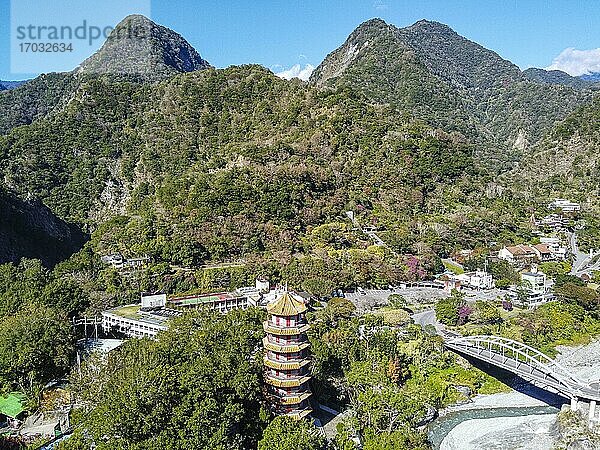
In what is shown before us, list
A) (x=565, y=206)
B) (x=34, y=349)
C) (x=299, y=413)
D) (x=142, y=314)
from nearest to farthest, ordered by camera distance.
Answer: (x=299, y=413)
(x=34, y=349)
(x=142, y=314)
(x=565, y=206)

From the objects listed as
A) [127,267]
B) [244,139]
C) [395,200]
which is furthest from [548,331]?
[244,139]

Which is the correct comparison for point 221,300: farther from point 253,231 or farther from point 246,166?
point 246,166

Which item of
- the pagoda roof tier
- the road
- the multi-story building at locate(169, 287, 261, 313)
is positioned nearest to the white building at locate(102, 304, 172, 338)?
the multi-story building at locate(169, 287, 261, 313)

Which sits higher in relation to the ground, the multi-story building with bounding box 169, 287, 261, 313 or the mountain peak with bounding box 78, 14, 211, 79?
Answer: the mountain peak with bounding box 78, 14, 211, 79

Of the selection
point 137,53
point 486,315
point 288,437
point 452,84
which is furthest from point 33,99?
point 288,437

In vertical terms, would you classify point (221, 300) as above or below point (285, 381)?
below

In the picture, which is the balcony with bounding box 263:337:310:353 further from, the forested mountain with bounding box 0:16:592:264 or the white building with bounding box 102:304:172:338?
the forested mountain with bounding box 0:16:592:264

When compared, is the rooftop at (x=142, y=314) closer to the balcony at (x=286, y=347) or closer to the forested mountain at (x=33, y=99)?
the balcony at (x=286, y=347)
